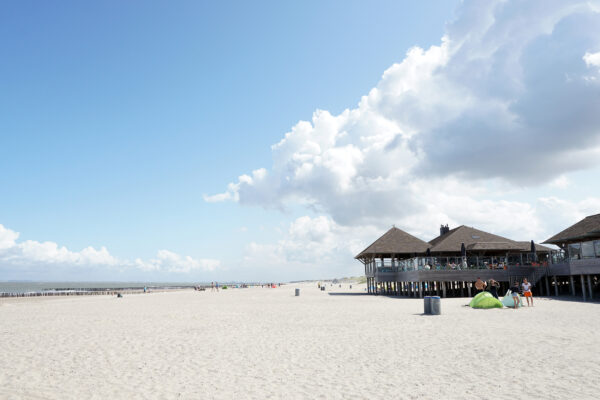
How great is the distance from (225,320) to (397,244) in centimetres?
2131

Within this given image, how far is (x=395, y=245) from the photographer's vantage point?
33.8 metres

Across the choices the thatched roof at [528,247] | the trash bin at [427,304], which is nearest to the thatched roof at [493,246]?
the thatched roof at [528,247]

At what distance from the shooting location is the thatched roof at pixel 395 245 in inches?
1287

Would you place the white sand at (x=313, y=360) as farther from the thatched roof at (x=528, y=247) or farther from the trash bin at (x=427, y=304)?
the thatched roof at (x=528, y=247)

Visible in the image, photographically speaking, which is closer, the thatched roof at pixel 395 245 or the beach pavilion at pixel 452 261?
the beach pavilion at pixel 452 261

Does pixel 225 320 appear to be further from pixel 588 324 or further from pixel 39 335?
pixel 588 324

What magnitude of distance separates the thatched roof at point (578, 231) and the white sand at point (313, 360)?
16.3 metres

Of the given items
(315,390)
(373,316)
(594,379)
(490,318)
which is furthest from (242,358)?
(490,318)

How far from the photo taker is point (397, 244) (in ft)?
Answer: 112

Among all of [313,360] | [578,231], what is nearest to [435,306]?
[313,360]

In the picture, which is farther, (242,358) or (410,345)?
(410,345)

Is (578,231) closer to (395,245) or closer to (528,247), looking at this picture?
(528,247)

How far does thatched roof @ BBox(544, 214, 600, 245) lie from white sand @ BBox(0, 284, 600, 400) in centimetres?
1630

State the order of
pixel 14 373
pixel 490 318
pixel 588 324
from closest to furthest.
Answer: pixel 14 373 → pixel 588 324 → pixel 490 318
